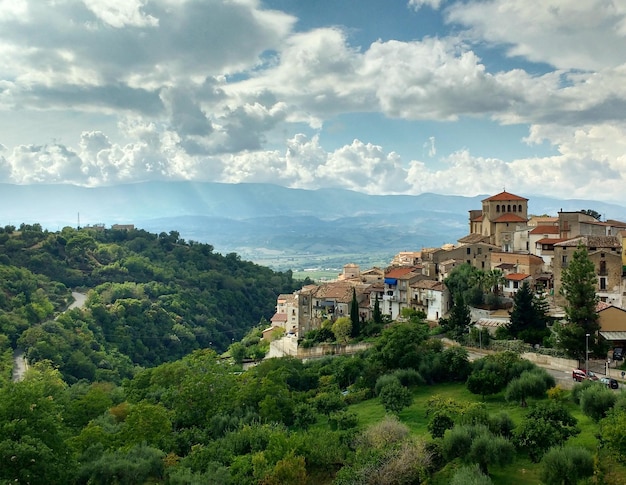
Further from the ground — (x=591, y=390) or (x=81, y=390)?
(x=591, y=390)

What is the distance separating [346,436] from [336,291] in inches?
1400

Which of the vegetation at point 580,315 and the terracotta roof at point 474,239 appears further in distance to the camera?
the terracotta roof at point 474,239

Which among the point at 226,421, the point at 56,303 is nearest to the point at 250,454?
the point at 226,421

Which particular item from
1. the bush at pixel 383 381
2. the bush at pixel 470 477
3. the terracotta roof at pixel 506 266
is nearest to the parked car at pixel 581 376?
the bush at pixel 383 381

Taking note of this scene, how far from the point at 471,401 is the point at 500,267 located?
24239 millimetres

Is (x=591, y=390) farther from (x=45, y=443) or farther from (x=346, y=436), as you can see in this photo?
(x=45, y=443)

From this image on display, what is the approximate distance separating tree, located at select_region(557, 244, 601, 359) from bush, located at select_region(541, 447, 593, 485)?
50.3ft

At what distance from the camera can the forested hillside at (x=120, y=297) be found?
80875 mm

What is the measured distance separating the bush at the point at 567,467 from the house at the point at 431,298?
32.1 metres

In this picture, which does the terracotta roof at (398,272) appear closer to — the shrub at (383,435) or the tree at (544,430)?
the shrub at (383,435)

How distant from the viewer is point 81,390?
52125mm

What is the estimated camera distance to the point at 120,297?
109 m

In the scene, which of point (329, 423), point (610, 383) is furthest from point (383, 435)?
point (610, 383)

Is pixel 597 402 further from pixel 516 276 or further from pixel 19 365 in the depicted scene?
pixel 19 365
